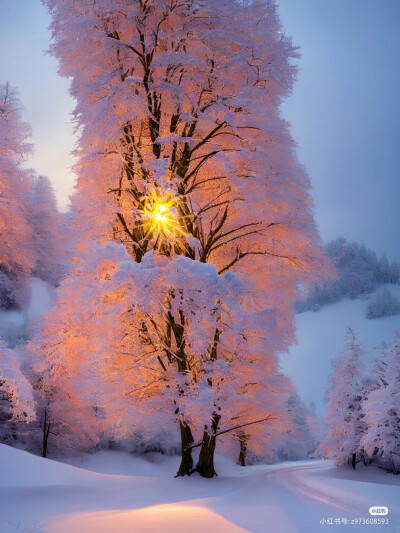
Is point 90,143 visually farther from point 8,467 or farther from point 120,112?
point 8,467

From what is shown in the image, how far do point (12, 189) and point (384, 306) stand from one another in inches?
2231

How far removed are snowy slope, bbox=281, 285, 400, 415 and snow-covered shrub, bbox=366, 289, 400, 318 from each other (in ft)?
3.47

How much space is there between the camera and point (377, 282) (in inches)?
2842

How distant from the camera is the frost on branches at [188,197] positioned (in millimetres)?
6055

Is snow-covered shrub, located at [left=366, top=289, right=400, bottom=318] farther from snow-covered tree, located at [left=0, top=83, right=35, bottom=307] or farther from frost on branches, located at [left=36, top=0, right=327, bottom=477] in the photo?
frost on branches, located at [left=36, top=0, right=327, bottom=477]

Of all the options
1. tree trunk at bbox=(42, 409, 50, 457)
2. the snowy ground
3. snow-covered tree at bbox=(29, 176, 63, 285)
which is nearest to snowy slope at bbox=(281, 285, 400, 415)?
snow-covered tree at bbox=(29, 176, 63, 285)

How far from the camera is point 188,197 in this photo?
724 centimetres

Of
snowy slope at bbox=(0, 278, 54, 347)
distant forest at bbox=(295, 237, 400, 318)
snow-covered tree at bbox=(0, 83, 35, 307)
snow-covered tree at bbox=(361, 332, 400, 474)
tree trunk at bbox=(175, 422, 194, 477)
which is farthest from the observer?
distant forest at bbox=(295, 237, 400, 318)

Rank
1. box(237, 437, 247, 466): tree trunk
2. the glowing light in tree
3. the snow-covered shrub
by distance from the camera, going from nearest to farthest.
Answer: the glowing light in tree → box(237, 437, 247, 466): tree trunk → the snow-covered shrub

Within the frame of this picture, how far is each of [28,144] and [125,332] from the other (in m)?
15.4

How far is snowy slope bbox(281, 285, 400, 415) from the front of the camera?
55.2 metres

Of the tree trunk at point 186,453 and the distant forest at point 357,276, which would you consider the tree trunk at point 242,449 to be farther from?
the distant forest at point 357,276

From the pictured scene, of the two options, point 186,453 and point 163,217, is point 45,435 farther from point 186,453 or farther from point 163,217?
point 163,217

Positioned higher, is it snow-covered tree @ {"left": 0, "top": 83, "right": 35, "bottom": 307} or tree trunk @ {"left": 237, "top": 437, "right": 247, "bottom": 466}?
snow-covered tree @ {"left": 0, "top": 83, "right": 35, "bottom": 307}
